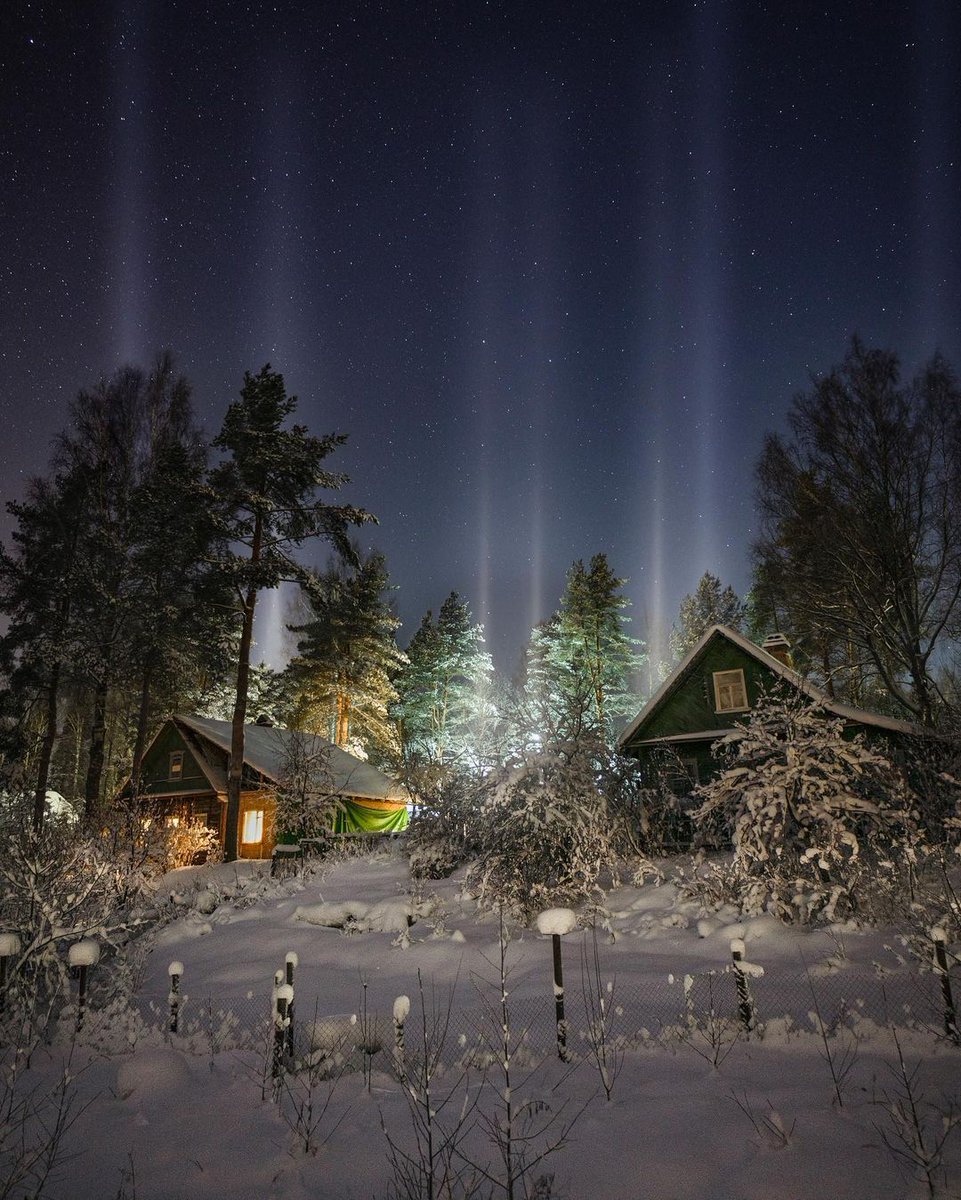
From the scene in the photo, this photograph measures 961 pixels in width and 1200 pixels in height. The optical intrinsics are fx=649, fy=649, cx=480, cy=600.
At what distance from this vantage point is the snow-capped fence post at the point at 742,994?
5.62 metres

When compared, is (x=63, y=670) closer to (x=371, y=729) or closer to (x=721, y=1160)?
(x=371, y=729)

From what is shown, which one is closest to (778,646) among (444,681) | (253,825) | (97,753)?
(253,825)

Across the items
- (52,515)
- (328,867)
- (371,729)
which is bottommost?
(328,867)

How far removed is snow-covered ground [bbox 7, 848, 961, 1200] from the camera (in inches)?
149

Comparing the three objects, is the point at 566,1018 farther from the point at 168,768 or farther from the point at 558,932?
the point at 168,768

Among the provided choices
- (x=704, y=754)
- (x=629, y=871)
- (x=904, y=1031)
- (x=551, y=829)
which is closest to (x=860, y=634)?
(x=704, y=754)

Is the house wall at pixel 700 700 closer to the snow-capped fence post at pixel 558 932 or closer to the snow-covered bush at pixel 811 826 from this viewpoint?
the snow-covered bush at pixel 811 826

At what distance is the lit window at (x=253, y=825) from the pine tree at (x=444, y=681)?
14.0m

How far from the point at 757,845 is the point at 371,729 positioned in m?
30.8

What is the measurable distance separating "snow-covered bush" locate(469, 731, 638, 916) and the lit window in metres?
19.1

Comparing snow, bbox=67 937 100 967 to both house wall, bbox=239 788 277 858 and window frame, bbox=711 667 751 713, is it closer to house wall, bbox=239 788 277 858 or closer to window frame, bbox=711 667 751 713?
window frame, bbox=711 667 751 713

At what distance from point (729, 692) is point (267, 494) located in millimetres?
16308

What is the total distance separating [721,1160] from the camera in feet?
12.4

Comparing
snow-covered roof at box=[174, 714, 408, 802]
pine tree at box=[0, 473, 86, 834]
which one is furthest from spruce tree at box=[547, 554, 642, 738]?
pine tree at box=[0, 473, 86, 834]
